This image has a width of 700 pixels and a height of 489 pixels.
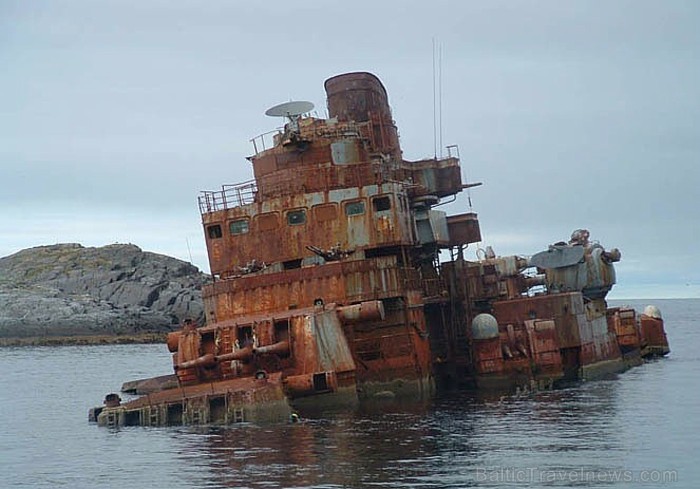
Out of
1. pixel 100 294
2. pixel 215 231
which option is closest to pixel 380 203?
pixel 215 231

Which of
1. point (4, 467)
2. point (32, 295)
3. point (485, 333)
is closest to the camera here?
point (4, 467)

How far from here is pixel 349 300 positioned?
98.2 ft

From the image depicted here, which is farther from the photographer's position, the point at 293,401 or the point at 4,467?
the point at 293,401

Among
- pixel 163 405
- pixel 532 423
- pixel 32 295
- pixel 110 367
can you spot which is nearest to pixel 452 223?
pixel 532 423

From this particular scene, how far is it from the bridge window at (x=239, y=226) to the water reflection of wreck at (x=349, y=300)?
0.16ft

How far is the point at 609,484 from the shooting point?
19000 millimetres

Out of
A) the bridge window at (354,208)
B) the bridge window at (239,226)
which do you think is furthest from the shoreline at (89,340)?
the bridge window at (354,208)

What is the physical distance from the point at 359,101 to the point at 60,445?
18141mm

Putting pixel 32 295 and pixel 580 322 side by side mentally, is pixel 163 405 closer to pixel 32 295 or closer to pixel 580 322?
pixel 580 322

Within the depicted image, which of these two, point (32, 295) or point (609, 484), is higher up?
point (32, 295)

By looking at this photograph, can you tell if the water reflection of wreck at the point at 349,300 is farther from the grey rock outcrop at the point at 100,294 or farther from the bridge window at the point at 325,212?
the grey rock outcrop at the point at 100,294

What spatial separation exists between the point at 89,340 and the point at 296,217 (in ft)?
225

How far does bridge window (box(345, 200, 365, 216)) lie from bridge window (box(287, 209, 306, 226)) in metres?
1.45

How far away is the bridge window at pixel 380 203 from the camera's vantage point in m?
31.6
